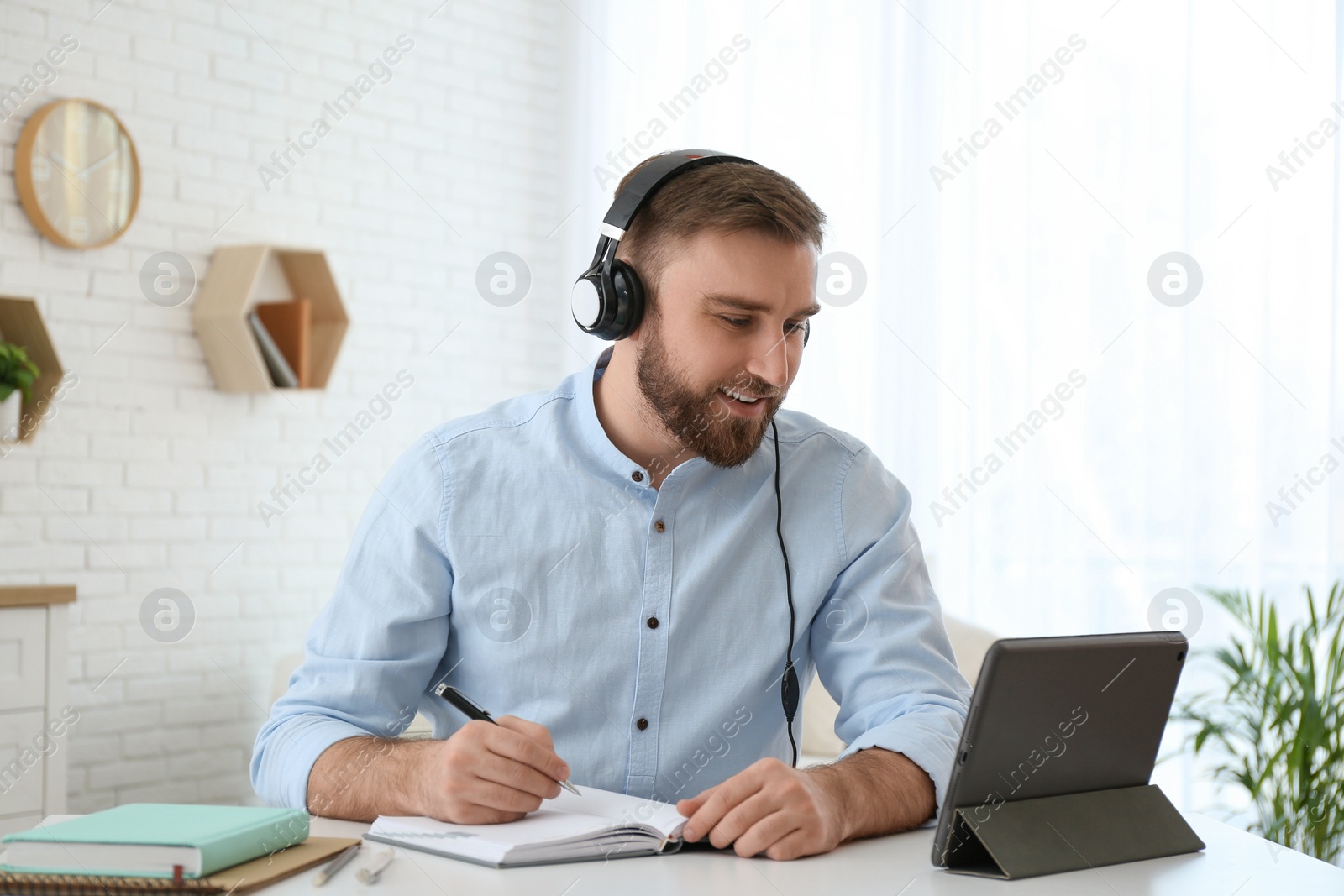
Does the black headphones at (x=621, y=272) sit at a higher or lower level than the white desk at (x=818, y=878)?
higher

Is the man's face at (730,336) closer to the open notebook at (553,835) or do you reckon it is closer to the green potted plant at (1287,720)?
the open notebook at (553,835)

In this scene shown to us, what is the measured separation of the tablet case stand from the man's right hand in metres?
A: 0.39

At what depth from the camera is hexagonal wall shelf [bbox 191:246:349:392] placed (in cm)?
366

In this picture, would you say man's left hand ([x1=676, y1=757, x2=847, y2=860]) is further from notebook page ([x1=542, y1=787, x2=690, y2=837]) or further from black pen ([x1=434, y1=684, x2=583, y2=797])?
black pen ([x1=434, y1=684, x2=583, y2=797])

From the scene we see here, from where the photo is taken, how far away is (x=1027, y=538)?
324 cm

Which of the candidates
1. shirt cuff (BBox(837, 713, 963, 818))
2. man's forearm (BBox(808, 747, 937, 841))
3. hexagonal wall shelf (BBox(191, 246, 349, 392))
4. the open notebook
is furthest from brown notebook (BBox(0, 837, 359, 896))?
hexagonal wall shelf (BBox(191, 246, 349, 392))

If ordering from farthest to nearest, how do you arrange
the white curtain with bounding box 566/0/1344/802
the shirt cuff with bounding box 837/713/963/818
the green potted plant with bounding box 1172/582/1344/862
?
the white curtain with bounding box 566/0/1344/802, the green potted plant with bounding box 1172/582/1344/862, the shirt cuff with bounding box 837/713/963/818

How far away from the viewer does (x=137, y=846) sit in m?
0.95

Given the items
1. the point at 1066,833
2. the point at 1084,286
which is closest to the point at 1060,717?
the point at 1066,833

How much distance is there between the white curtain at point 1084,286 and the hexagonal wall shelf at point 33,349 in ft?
7.21

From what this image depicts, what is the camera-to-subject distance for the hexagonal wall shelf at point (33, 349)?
331 centimetres

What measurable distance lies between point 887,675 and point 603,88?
12.0 feet

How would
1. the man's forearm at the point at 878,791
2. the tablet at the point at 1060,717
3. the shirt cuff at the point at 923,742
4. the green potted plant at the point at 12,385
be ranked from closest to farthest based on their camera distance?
the tablet at the point at 1060,717, the man's forearm at the point at 878,791, the shirt cuff at the point at 923,742, the green potted plant at the point at 12,385

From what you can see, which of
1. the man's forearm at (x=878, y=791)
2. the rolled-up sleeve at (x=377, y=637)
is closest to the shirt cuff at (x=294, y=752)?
the rolled-up sleeve at (x=377, y=637)
